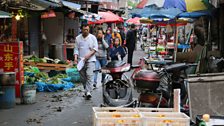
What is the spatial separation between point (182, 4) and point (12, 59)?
4.66 metres

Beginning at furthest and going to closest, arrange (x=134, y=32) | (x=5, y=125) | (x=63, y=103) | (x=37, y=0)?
(x=134, y=32) < (x=37, y=0) < (x=63, y=103) < (x=5, y=125)

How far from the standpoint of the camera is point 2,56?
427 inches

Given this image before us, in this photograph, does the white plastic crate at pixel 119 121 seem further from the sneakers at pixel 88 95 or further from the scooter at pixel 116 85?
the sneakers at pixel 88 95

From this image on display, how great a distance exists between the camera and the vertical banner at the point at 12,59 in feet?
35.4

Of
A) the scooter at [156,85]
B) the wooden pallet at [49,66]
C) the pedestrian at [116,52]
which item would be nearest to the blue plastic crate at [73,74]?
the wooden pallet at [49,66]

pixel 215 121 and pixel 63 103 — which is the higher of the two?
pixel 215 121

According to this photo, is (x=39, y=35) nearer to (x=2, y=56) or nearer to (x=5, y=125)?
(x=2, y=56)

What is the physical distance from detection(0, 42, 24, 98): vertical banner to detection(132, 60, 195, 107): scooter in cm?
446

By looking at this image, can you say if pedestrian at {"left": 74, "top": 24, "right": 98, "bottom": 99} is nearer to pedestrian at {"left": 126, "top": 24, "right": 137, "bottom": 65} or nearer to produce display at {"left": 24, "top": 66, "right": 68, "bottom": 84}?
produce display at {"left": 24, "top": 66, "right": 68, "bottom": 84}

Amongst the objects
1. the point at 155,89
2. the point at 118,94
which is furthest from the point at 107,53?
the point at 155,89

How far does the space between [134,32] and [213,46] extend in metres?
5.86

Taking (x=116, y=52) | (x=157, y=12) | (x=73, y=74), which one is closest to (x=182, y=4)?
(x=157, y=12)

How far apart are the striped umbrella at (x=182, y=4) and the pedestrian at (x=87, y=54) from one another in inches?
63.2

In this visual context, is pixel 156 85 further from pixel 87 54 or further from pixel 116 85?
pixel 87 54
